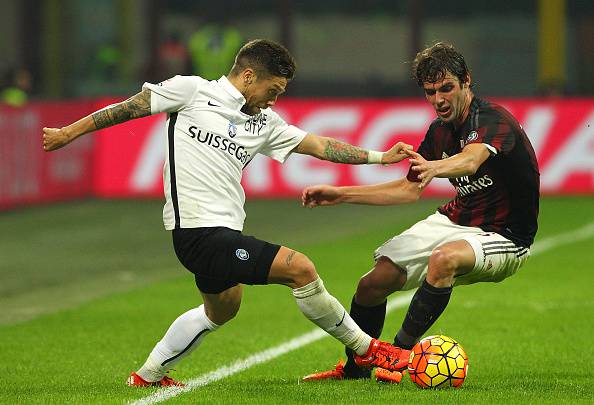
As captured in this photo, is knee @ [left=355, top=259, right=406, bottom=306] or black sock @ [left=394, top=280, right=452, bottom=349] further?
knee @ [left=355, top=259, right=406, bottom=306]

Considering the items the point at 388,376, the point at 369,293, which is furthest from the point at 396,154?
the point at 388,376

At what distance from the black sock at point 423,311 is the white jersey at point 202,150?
3.60 ft

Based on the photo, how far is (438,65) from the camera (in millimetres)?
8266

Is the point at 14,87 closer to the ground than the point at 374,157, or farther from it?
closer to the ground

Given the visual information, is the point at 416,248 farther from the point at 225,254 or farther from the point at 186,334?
the point at 186,334

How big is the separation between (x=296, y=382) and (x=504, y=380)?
4.00 feet

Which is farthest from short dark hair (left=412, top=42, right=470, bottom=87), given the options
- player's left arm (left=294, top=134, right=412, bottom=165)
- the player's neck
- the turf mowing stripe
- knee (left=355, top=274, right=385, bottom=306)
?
the turf mowing stripe

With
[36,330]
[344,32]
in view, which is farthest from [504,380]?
[344,32]

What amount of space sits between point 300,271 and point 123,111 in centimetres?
130

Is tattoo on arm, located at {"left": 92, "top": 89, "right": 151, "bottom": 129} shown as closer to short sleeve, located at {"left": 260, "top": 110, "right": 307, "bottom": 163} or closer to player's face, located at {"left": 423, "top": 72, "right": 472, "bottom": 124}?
short sleeve, located at {"left": 260, "top": 110, "right": 307, "bottom": 163}

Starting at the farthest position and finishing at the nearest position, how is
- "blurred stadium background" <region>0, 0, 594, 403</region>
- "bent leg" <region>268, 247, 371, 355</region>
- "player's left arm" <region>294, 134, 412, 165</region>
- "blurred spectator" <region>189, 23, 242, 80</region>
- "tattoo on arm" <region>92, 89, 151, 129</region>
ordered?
"blurred spectator" <region>189, 23, 242, 80</region> < "blurred stadium background" <region>0, 0, 594, 403</region> < "player's left arm" <region>294, 134, 412, 165</region> < "tattoo on arm" <region>92, 89, 151, 129</region> < "bent leg" <region>268, 247, 371, 355</region>

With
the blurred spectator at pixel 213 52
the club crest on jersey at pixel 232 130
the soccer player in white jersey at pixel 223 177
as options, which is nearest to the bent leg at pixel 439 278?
the soccer player in white jersey at pixel 223 177

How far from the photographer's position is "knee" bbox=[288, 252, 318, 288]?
7879 mm

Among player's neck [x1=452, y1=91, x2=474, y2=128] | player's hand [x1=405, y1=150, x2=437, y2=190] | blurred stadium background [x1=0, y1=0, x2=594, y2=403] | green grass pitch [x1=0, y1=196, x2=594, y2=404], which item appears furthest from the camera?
blurred stadium background [x1=0, y1=0, x2=594, y2=403]
